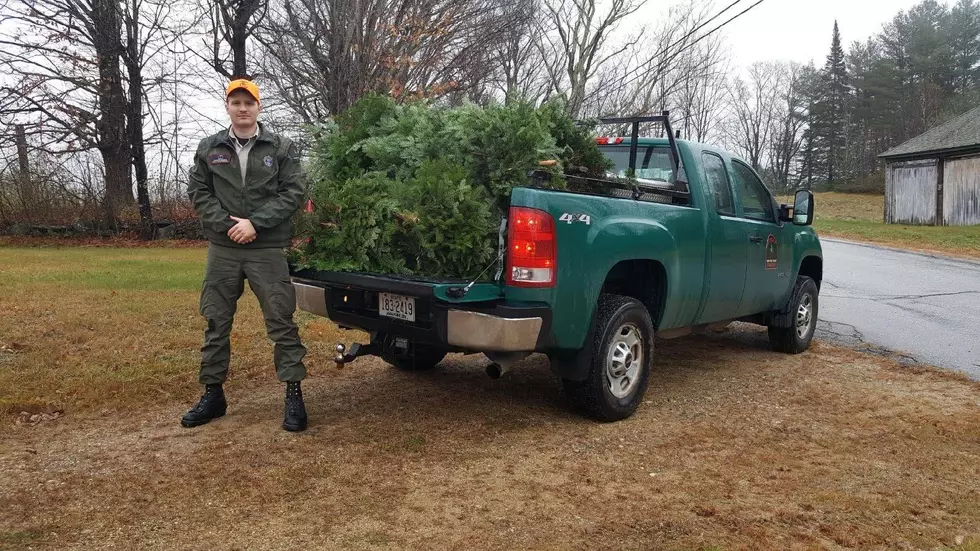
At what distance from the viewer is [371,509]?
3.15m

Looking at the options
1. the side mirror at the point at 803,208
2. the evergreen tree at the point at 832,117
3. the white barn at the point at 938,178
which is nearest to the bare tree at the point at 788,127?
the evergreen tree at the point at 832,117

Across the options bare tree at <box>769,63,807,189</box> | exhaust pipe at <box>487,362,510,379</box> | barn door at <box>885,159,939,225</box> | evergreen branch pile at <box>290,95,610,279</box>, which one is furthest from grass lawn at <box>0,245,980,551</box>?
bare tree at <box>769,63,807,189</box>

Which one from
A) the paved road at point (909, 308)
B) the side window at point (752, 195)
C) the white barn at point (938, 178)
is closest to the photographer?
the side window at point (752, 195)

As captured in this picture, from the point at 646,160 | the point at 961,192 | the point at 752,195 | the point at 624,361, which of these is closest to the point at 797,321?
the point at 752,195

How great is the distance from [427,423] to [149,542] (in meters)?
1.90

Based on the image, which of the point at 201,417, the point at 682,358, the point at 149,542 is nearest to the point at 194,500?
the point at 149,542

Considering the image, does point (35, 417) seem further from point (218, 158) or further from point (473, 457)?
point (473, 457)

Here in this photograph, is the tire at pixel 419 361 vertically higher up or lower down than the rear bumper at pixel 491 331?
lower down

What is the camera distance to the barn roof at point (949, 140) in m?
29.3

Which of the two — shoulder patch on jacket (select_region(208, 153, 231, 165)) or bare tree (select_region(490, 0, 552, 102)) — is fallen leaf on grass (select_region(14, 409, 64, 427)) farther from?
bare tree (select_region(490, 0, 552, 102))

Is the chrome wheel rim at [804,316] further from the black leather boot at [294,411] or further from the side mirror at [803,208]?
the black leather boot at [294,411]

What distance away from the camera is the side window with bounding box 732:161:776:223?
6.03 m

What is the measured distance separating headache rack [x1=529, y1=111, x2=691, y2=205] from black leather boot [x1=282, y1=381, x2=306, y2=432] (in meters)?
1.88

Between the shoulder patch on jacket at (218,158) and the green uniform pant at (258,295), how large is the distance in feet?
1.62
